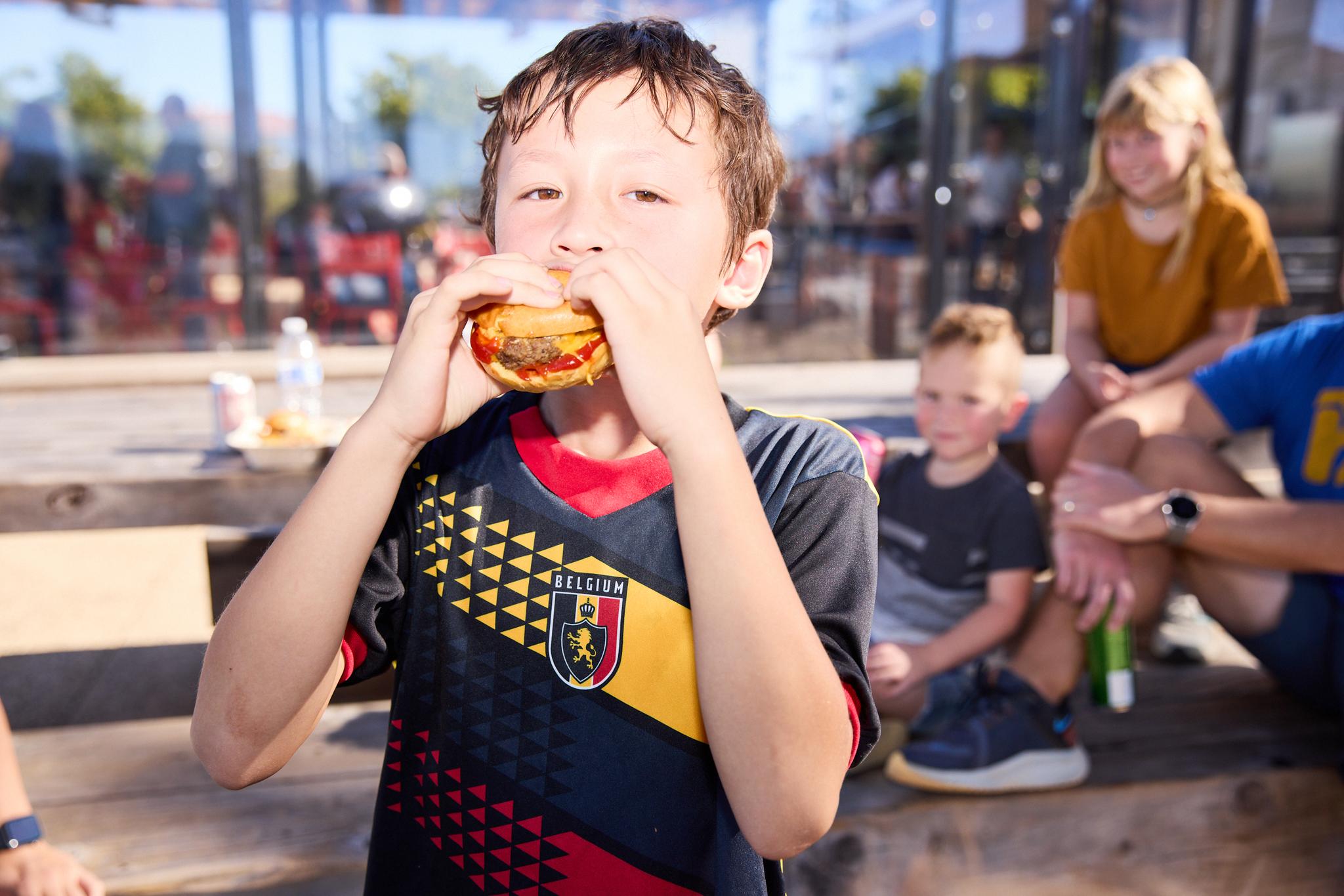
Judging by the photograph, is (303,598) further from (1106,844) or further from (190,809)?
(1106,844)

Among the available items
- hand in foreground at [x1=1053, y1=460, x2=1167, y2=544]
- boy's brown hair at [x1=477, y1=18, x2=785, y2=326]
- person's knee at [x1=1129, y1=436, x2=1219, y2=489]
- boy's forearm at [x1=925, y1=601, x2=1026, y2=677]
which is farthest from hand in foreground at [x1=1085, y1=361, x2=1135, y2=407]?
boy's brown hair at [x1=477, y1=18, x2=785, y2=326]

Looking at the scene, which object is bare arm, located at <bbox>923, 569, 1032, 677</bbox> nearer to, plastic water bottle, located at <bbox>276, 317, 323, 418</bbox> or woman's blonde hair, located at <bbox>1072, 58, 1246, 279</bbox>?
woman's blonde hair, located at <bbox>1072, 58, 1246, 279</bbox>

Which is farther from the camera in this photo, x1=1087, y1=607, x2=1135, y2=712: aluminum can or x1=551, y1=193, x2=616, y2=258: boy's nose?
x1=1087, y1=607, x2=1135, y2=712: aluminum can

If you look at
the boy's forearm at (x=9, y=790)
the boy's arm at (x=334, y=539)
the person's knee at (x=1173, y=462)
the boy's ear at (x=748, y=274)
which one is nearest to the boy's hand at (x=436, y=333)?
the boy's arm at (x=334, y=539)

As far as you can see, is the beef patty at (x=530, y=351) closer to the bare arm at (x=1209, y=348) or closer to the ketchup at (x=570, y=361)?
the ketchup at (x=570, y=361)

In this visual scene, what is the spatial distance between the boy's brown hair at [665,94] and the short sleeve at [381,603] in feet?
1.30

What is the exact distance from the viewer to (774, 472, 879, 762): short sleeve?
3.41 feet

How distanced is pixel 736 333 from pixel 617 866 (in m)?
7.09

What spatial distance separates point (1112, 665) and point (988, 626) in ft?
0.89

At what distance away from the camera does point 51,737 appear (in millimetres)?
2344

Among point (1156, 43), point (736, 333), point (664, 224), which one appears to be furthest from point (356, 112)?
point (664, 224)

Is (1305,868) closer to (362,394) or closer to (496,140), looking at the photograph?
(496,140)

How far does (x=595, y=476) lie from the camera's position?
1.18m

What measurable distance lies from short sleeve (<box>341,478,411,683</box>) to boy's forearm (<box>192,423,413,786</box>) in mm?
72
